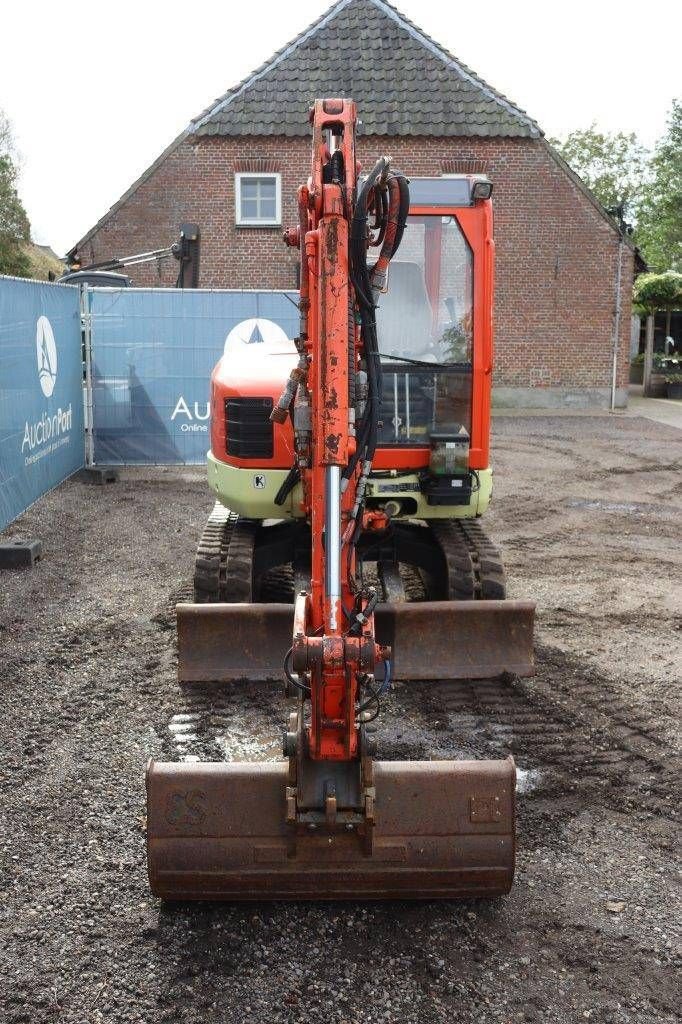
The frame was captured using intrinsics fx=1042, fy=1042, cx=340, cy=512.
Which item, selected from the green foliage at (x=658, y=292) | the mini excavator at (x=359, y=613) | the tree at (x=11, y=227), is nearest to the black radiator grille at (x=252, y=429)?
the mini excavator at (x=359, y=613)

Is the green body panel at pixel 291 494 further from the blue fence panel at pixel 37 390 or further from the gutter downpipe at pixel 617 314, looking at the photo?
the gutter downpipe at pixel 617 314

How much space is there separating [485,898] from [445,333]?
3.39 m

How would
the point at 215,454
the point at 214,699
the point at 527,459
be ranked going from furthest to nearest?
the point at 527,459 < the point at 215,454 < the point at 214,699

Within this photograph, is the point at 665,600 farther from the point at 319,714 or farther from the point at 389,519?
the point at 319,714

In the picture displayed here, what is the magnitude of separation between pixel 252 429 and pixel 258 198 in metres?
17.2

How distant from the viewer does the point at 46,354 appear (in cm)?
1141

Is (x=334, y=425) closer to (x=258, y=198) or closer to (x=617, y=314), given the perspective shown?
(x=258, y=198)

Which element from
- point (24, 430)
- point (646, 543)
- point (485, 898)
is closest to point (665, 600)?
point (646, 543)

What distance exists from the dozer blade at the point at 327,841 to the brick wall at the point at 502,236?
19337 mm

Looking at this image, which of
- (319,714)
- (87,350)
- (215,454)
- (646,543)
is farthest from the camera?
(87,350)

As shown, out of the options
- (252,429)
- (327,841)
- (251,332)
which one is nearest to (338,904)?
(327,841)

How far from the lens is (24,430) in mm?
10492

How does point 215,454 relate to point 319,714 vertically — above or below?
above

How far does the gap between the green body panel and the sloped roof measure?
17.2m
